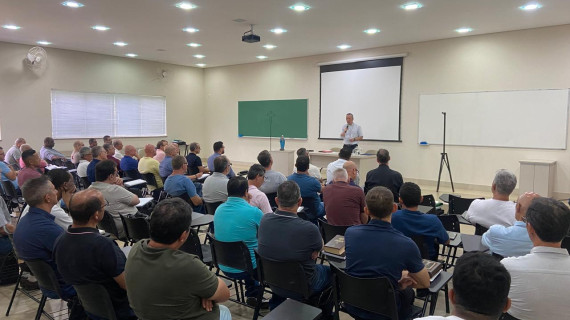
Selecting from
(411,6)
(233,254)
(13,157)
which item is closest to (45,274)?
(233,254)

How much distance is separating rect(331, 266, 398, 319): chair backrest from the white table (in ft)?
20.8

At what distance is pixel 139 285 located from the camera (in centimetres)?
167

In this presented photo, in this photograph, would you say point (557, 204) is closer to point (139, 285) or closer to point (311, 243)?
point (311, 243)

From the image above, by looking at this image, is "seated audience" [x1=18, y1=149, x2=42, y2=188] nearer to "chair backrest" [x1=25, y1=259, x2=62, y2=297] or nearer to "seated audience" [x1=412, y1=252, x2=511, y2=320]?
"chair backrest" [x1=25, y1=259, x2=62, y2=297]

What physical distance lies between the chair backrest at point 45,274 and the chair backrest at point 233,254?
1.05 metres

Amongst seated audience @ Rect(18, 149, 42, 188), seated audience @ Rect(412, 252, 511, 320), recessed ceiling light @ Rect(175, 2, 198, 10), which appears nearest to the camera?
seated audience @ Rect(412, 252, 511, 320)

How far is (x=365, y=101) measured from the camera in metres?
10.2

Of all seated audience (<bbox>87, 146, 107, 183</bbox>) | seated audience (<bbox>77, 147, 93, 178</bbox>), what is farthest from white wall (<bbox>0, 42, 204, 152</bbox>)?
seated audience (<bbox>87, 146, 107, 183</bbox>)

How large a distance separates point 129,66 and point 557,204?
484 inches

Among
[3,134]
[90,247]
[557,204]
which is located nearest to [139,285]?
[90,247]

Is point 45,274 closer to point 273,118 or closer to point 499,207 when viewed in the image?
point 499,207

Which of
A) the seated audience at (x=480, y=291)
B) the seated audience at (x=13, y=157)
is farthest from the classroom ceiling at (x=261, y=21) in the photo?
the seated audience at (x=480, y=291)

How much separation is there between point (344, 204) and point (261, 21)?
4.94m

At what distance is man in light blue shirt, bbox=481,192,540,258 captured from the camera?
8.00 feet
